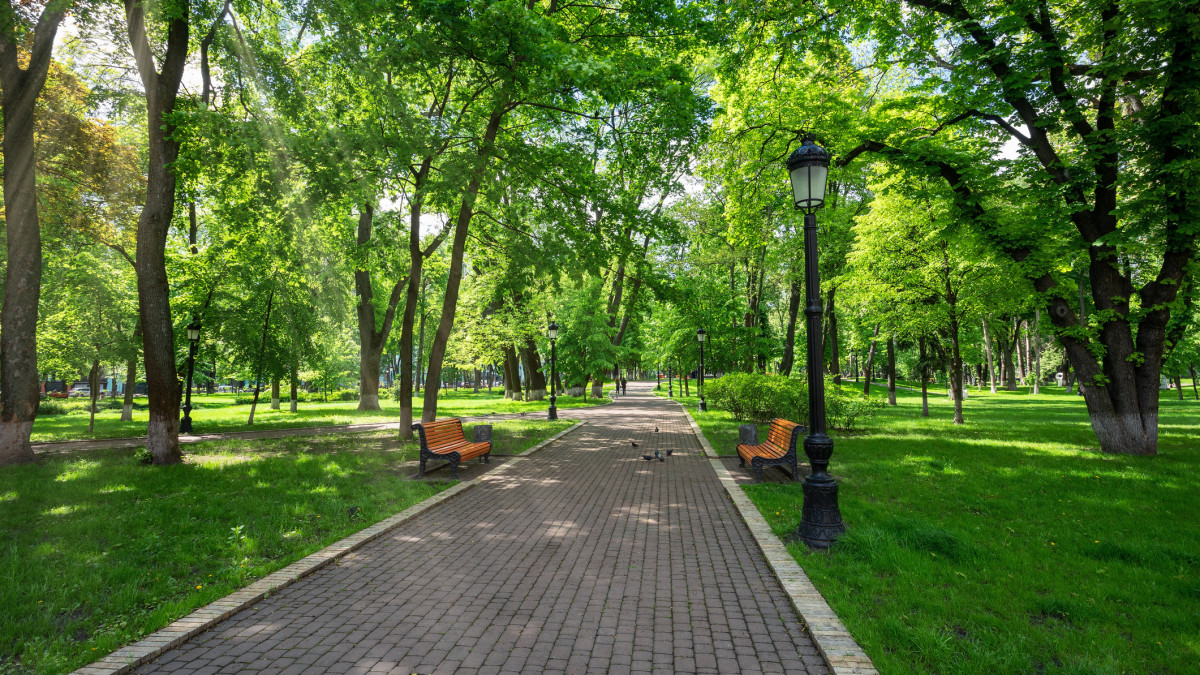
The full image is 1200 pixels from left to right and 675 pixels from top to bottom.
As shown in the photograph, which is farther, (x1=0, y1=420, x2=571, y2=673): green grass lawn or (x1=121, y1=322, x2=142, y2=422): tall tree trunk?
(x1=121, y1=322, x2=142, y2=422): tall tree trunk

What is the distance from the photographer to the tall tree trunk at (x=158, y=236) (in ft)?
A: 31.7

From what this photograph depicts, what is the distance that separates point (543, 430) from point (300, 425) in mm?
9683

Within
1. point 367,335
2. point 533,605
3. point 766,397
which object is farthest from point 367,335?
point 533,605

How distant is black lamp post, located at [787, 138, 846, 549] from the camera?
5355 millimetres

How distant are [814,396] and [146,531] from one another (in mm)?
7542

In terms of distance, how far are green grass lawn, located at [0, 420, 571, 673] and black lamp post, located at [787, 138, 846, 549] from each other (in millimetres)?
5053

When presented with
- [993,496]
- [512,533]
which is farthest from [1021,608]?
[512,533]

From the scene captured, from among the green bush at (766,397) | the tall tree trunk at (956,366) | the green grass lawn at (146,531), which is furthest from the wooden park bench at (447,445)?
the tall tree trunk at (956,366)

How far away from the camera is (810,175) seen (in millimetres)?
5840

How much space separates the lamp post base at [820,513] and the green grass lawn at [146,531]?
4.99 metres

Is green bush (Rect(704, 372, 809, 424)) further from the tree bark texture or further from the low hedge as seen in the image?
the tree bark texture

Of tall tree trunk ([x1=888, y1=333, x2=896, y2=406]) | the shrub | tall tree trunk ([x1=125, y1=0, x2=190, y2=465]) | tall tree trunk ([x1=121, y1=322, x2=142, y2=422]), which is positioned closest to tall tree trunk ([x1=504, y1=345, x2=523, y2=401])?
tall tree trunk ([x1=121, y1=322, x2=142, y2=422])

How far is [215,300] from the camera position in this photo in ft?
62.0

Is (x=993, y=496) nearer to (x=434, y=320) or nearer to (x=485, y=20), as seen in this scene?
(x=485, y=20)
